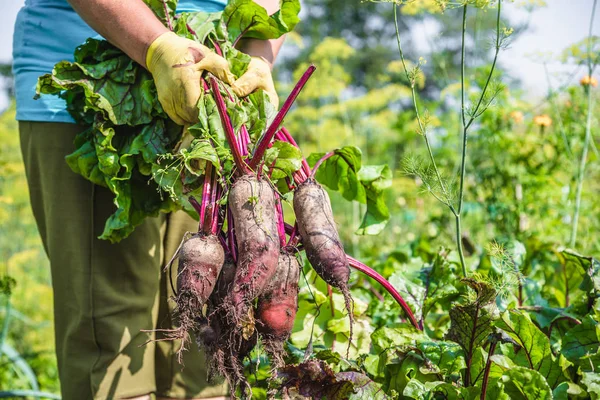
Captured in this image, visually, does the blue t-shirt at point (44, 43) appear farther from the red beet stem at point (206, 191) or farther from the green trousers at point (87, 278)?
the red beet stem at point (206, 191)

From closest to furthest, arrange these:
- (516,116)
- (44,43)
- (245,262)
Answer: (245,262) < (44,43) < (516,116)

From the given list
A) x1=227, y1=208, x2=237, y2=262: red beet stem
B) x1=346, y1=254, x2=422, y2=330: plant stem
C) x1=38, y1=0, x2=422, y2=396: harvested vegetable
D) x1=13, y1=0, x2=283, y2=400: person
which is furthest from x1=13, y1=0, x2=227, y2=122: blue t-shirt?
x1=346, y1=254, x2=422, y2=330: plant stem

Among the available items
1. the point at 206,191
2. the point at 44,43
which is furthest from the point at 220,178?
the point at 44,43

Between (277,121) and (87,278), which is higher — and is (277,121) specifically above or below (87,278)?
above

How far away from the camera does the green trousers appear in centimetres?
191

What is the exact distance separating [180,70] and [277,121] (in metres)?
0.31

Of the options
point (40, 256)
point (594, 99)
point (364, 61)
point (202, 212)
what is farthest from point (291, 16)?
point (364, 61)

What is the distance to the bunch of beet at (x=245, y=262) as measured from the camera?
1.43 metres

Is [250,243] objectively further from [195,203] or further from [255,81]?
[255,81]

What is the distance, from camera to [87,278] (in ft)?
6.26

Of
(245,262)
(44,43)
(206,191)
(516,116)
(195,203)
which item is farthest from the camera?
(516,116)

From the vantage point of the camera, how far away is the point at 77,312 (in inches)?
76.1

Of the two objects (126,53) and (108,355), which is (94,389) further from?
(126,53)

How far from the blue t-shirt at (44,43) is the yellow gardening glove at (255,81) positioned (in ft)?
1.95
